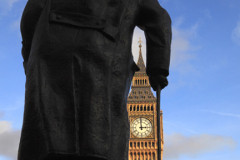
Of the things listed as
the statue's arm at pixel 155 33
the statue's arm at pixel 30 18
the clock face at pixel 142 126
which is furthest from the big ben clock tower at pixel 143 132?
the statue's arm at pixel 30 18

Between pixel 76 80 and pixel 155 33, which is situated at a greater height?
pixel 155 33

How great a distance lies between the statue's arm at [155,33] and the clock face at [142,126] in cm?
6192

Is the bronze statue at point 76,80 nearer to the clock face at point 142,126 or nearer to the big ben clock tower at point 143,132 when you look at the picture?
the big ben clock tower at point 143,132

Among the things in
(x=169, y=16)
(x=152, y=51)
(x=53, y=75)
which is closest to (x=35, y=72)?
(x=53, y=75)

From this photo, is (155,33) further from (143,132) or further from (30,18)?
(143,132)

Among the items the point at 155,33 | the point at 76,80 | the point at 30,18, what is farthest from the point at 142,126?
the point at 76,80

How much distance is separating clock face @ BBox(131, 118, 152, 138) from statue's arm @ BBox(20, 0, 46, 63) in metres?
62.1

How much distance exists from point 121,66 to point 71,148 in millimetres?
776

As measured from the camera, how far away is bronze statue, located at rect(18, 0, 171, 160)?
331cm

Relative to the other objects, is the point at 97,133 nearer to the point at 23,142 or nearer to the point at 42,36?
the point at 23,142

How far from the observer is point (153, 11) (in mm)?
3924

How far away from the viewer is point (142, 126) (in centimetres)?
6625

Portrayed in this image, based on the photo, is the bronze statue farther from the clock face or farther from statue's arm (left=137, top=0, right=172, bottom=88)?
the clock face

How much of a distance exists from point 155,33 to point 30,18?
1.06 meters
